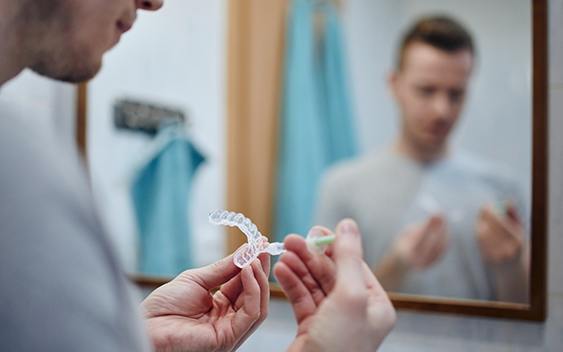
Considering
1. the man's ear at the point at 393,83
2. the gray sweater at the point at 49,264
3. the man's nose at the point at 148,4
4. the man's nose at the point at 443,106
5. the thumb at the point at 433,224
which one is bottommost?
the thumb at the point at 433,224

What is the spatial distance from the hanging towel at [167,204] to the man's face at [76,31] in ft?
2.10

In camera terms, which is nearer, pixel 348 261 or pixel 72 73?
pixel 348 261

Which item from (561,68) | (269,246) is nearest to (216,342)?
(269,246)

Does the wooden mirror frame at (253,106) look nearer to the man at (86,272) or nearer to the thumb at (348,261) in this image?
the man at (86,272)

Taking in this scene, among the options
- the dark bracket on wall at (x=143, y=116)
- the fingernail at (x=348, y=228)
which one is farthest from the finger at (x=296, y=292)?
the dark bracket on wall at (x=143, y=116)

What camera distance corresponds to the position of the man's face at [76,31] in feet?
2.28

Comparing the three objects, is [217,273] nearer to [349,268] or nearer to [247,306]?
[247,306]

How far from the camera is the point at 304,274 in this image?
73 cm

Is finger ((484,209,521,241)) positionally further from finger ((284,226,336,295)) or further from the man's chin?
the man's chin

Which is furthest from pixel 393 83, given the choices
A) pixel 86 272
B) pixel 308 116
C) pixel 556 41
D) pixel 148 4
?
pixel 86 272

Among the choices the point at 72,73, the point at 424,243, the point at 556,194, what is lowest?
the point at 424,243

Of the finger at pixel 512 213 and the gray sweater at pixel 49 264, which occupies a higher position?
the gray sweater at pixel 49 264

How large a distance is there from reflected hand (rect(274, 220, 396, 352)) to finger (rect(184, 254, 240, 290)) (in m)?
0.07

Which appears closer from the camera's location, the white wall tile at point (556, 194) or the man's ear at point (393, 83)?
the white wall tile at point (556, 194)
